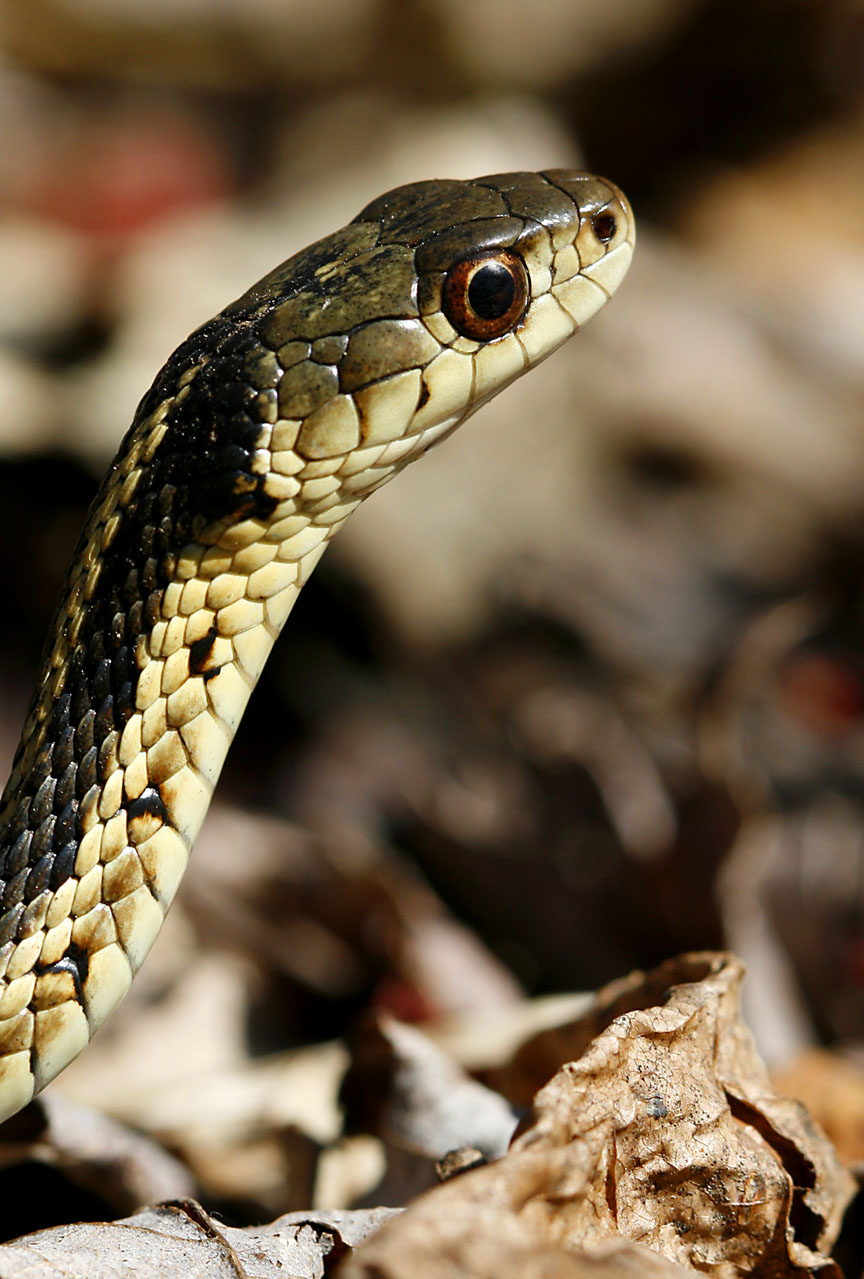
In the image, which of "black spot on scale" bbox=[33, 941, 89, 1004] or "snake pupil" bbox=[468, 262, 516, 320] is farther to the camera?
"snake pupil" bbox=[468, 262, 516, 320]

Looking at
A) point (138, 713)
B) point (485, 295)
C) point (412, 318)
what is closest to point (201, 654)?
point (138, 713)

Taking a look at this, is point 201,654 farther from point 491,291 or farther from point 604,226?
point 604,226

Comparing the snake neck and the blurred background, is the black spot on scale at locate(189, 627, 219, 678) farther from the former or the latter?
the blurred background

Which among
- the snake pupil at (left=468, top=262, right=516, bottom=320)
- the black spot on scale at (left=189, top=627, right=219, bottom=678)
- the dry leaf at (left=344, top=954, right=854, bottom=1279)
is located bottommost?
the dry leaf at (left=344, top=954, right=854, bottom=1279)

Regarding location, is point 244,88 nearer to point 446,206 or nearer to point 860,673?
point 860,673

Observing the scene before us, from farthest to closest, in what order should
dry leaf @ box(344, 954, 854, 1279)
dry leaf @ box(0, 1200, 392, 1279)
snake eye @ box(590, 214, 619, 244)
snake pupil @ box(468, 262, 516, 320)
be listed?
snake eye @ box(590, 214, 619, 244), snake pupil @ box(468, 262, 516, 320), dry leaf @ box(0, 1200, 392, 1279), dry leaf @ box(344, 954, 854, 1279)

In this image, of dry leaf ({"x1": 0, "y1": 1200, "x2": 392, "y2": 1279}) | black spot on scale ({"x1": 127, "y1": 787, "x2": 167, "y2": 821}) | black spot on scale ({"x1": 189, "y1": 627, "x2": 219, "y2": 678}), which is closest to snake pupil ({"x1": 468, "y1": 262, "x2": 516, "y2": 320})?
black spot on scale ({"x1": 189, "y1": 627, "x2": 219, "y2": 678})

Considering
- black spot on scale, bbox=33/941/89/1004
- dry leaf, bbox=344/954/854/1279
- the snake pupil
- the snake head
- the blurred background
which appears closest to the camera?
dry leaf, bbox=344/954/854/1279

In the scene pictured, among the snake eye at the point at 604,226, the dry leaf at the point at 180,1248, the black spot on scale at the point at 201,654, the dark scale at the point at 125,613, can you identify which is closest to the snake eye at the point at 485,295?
the snake eye at the point at 604,226
